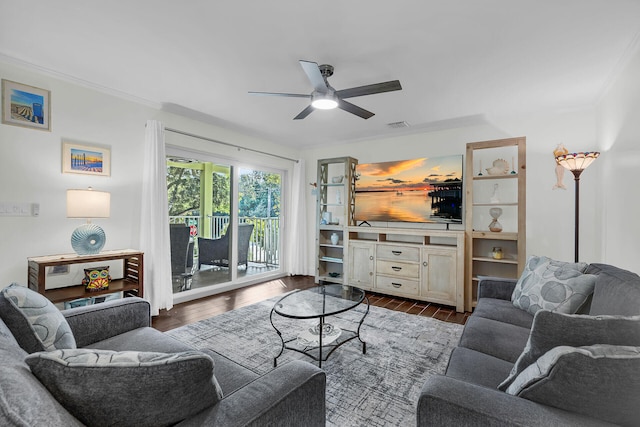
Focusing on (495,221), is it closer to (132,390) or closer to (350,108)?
(350,108)

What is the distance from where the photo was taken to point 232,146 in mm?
4469

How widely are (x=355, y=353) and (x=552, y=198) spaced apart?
3.06 metres

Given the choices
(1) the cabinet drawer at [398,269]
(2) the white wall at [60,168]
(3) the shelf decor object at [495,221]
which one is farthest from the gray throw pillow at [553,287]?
(2) the white wall at [60,168]

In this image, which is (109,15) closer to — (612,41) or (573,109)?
(612,41)

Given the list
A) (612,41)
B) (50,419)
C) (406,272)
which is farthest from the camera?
(406,272)

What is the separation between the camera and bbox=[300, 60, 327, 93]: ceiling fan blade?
208 cm

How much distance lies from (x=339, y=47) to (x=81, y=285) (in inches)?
132

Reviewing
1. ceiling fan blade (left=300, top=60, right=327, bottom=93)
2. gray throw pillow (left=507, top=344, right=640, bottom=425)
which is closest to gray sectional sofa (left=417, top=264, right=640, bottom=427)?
gray throw pillow (left=507, top=344, right=640, bottom=425)

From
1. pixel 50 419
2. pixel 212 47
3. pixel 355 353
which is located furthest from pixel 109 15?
pixel 355 353

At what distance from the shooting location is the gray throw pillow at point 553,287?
186cm

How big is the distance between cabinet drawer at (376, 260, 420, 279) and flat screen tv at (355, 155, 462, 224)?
2.33 ft

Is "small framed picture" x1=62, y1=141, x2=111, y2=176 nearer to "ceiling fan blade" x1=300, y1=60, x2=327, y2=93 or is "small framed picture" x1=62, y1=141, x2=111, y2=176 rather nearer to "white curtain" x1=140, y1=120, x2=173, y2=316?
"white curtain" x1=140, y1=120, x2=173, y2=316

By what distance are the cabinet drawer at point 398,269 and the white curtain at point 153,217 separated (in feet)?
9.40

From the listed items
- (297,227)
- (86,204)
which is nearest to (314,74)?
(86,204)
